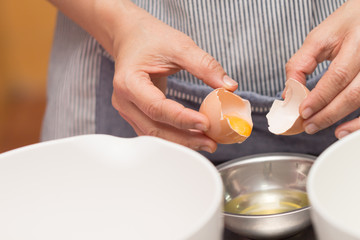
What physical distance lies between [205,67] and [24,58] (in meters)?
2.84

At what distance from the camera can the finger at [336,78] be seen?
0.69m

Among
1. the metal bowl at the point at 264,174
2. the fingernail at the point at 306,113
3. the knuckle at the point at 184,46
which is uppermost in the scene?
the knuckle at the point at 184,46

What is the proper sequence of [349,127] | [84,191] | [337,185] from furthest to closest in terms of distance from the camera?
[349,127]
[84,191]
[337,185]

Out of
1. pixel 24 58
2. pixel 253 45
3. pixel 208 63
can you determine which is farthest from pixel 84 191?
→ pixel 24 58

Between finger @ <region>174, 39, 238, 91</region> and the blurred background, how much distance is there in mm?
2542

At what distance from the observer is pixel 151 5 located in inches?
41.3

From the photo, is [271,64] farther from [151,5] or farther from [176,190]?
[176,190]

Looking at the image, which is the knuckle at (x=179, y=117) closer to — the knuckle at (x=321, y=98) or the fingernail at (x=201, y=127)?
the fingernail at (x=201, y=127)

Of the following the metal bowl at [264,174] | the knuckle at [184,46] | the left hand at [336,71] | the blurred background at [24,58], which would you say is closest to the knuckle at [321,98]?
the left hand at [336,71]

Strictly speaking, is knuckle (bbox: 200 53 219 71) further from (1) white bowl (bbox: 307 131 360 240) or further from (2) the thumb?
(1) white bowl (bbox: 307 131 360 240)

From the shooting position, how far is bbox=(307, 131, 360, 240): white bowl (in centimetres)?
40

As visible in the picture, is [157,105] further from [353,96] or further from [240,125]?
[353,96]

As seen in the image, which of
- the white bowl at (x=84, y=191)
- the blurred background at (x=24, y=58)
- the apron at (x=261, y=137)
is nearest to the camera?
the white bowl at (x=84, y=191)

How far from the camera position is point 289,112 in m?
0.80
